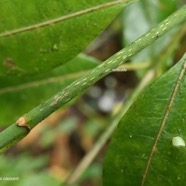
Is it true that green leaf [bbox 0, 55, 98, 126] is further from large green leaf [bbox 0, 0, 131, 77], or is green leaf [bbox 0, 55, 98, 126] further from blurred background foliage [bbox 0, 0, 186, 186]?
blurred background foliage [bbox 0, 0, 186, 186]

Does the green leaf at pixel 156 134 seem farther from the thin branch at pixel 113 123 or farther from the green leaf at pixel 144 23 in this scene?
the green leaf at pixel 144 23

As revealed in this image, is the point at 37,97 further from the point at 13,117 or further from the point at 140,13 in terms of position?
the point at 140,13

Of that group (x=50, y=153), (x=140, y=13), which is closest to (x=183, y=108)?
(x=140, y=13)

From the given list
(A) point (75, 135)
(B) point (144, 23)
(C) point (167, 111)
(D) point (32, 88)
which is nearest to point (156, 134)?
(C) point (167, 111)

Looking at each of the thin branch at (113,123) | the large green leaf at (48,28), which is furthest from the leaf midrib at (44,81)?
the large green leaf at (48,28)

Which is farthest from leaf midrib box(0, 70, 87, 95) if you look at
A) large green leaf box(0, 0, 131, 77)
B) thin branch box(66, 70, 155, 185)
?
large green leaf box(0, 0, 131, 77)

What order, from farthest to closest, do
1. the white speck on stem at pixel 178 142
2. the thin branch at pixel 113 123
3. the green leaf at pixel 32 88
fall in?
the thin branch at pixel 113 123 → the green leaf at pixel 32 88 → the white speck on stem at pixel 178 142
